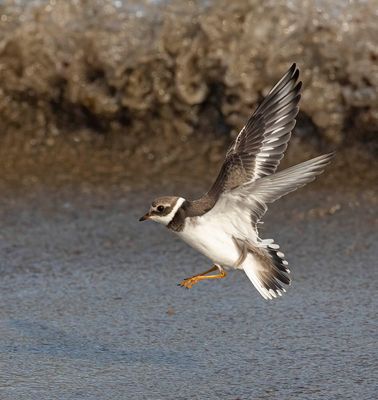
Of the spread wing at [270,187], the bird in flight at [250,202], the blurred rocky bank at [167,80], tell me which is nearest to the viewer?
the spread wing at [270,187]

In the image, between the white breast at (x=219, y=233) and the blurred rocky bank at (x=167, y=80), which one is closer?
the white breast at (x=219, y=233)

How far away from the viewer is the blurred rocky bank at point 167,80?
5.48 metres

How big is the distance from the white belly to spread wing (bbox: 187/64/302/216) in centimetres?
20

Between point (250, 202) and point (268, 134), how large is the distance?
0.40m

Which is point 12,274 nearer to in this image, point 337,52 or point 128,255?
point 128,255

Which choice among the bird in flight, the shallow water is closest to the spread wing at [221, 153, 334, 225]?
the bird in flight

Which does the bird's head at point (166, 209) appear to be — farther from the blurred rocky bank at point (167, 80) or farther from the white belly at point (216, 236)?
the blurred rocky bank at point (167, 80)

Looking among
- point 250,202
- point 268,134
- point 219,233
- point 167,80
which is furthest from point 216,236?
point 167,80

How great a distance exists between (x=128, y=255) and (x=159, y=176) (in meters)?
0.86

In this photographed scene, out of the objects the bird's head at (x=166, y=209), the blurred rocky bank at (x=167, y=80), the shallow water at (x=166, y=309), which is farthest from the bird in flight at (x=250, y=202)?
the blurred rocky bank at (x=167, y=80)

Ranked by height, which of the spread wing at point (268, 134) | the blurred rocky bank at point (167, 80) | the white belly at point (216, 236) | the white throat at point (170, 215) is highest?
the blurred rocky bank at point (167, 80)

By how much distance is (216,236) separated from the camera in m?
3.62

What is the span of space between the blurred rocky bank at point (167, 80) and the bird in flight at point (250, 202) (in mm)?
1523

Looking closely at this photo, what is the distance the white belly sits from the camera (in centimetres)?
359
